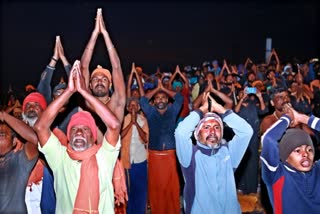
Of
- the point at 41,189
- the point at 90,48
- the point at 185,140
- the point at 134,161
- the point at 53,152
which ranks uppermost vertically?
the point at 90,48

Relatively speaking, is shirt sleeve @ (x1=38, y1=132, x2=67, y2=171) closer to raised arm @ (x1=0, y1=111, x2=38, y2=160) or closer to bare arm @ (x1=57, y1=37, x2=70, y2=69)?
raised arm @ (x1=0, y1=111, x2=38, y2=160)

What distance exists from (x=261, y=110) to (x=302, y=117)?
425cm

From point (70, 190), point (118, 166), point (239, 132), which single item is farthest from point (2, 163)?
point (239, 132)

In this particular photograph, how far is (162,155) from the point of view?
7.57 meters

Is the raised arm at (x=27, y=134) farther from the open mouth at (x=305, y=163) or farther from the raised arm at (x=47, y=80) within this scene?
the open mouth at (x=305, y=163)

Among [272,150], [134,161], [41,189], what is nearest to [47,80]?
[41,189]

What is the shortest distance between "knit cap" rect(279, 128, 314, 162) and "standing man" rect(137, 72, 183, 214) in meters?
3.16

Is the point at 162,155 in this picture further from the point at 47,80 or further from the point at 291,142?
the point at 291,142

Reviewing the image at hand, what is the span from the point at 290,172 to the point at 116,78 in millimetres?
2111

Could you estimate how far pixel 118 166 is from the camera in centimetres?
502

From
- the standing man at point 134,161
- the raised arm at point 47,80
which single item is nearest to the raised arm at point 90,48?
the raised arm at point 47,80

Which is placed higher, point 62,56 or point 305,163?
point 62,56

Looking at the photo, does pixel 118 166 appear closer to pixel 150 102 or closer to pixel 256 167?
pixel 150 102

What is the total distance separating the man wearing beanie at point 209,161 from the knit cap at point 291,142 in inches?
17.9
